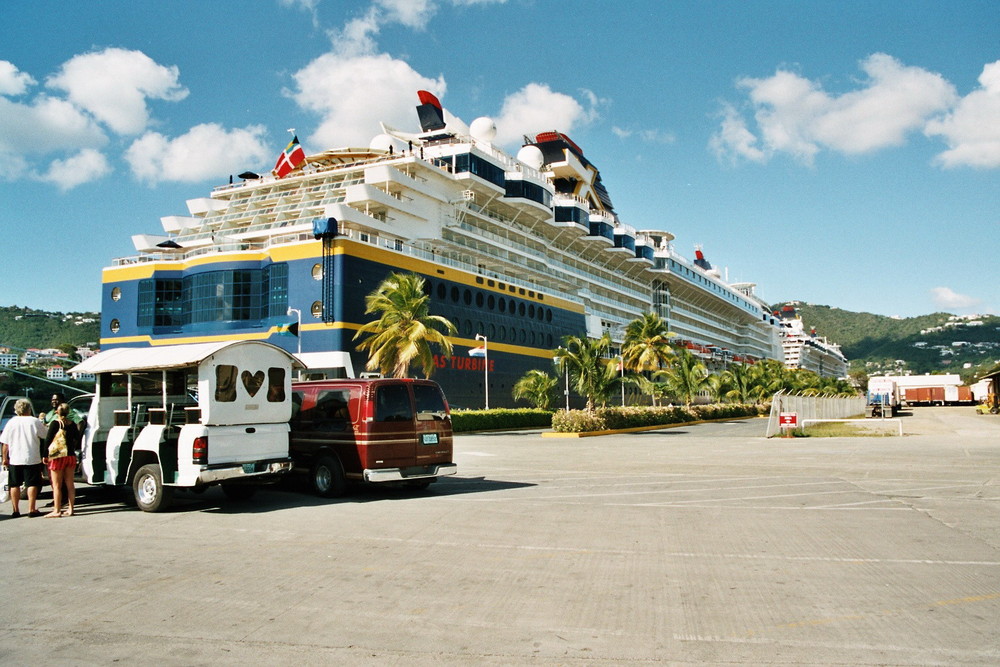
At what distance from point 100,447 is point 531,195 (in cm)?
4246

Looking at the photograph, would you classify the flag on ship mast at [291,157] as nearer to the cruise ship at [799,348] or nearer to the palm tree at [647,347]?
the palm tree at [647,347]

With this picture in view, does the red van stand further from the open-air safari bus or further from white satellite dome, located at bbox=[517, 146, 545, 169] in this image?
white satellite dome, located at bbox=[517, 146, 545, 169]

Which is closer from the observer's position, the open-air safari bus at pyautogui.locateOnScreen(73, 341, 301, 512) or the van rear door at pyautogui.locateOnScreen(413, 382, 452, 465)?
the open-air safari bus at pyautogui.locateOnScreen(73, 341, 301, 512)

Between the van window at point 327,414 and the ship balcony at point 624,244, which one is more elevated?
the ship balcony at point 624,244

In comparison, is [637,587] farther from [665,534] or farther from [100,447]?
[100,447]

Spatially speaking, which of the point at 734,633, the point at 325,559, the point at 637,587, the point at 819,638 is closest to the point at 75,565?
the point at 325,559

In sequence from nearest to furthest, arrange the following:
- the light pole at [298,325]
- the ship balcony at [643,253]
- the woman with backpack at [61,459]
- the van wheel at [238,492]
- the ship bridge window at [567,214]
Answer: the woman with backpack at [61,459], the van wheel at [238,492], the light pole at [298,325], the ship bridge window at [567,214], the ship balcony at [643,253]

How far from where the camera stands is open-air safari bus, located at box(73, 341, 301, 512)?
31.6 ft

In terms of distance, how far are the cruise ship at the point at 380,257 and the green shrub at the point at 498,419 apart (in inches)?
103

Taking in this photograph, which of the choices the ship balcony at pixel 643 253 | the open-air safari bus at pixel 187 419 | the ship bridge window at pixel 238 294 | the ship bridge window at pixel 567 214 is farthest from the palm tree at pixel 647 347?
the open-air safari bus at pixel 187 419

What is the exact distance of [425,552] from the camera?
23.9 ft

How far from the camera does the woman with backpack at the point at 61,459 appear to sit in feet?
31.0

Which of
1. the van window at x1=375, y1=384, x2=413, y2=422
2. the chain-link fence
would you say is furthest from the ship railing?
the van window at x1=375, y1=384, x2=413, y2=422

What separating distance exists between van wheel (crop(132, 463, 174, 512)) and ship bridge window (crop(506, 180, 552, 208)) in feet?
136
